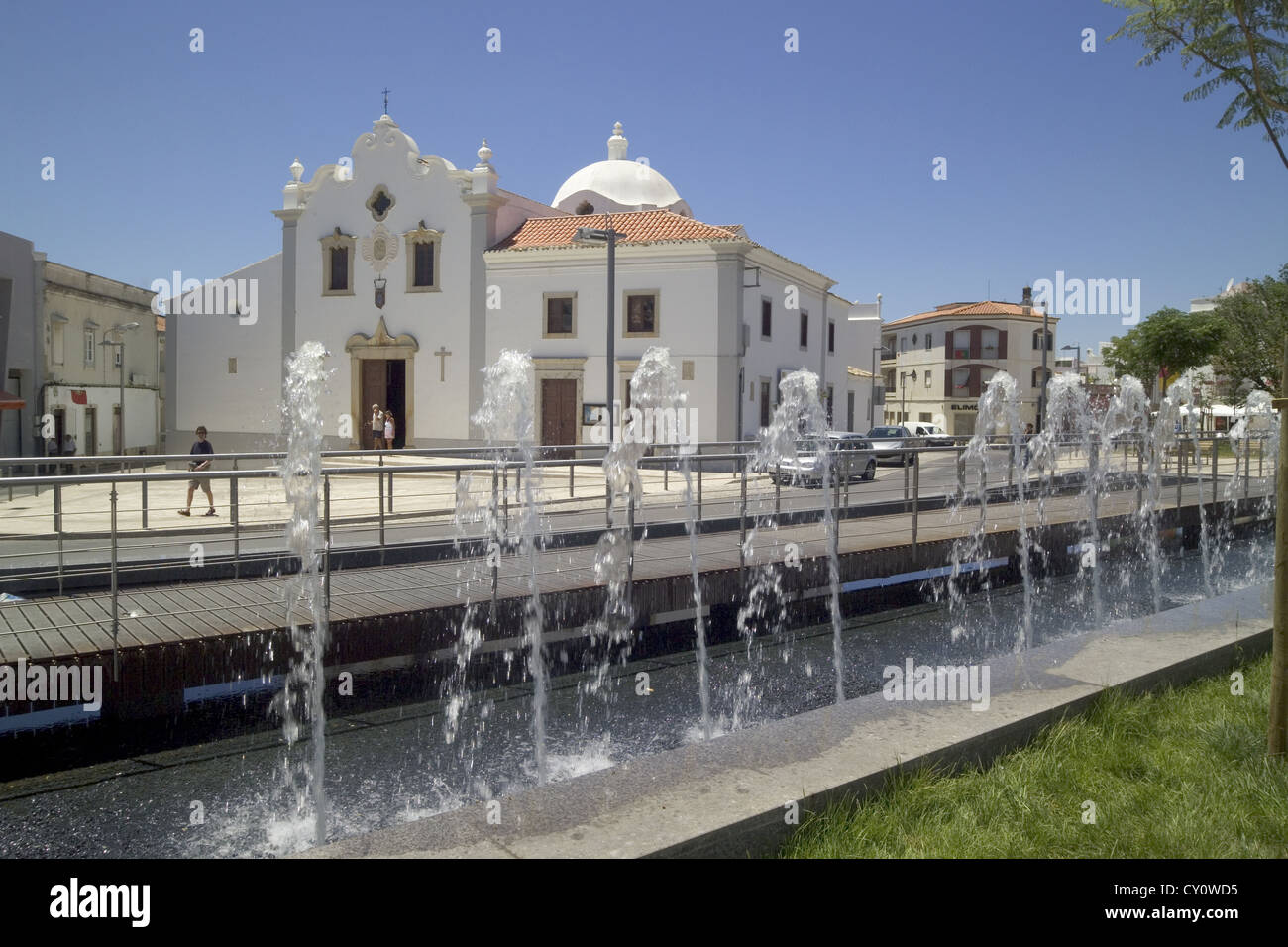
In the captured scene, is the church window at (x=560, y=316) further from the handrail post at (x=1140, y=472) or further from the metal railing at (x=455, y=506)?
the handrail post at (x=1140, y=472)

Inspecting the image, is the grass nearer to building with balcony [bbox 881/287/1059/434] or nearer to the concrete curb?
the concrete curb

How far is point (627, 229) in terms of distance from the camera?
104 feet

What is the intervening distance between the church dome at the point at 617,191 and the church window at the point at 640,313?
7925 millimetres

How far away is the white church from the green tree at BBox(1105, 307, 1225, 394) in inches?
757

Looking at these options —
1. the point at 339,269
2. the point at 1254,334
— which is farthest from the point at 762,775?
the point at 1254,334

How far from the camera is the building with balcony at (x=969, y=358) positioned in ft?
213

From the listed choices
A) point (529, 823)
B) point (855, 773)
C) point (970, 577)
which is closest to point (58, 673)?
point (529, 823)

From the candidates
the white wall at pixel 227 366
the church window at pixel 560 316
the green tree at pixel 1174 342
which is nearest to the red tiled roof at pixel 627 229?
the church window at pixel 560 316

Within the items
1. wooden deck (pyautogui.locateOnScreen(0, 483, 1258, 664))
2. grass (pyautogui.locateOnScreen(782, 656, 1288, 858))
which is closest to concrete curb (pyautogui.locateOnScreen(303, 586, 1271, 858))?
grass (pyautogui.locateOnScreen(782, 656, 1288, 858))

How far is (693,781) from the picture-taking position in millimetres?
3264

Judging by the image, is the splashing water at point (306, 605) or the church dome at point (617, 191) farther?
the church dome at point (617, 191)

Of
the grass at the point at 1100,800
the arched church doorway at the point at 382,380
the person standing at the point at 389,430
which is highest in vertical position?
the arched church doorway at the point at 382,380
